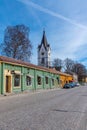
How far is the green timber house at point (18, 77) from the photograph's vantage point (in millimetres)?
28719

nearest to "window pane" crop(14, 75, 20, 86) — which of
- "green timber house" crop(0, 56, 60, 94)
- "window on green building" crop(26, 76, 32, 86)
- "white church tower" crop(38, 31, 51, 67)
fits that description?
"green timber house" crop(0, 56, 60, 94)

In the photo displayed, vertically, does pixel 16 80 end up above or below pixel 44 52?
below

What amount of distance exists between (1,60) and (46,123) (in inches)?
798

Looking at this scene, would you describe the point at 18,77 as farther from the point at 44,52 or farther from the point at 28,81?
the point at 44,52

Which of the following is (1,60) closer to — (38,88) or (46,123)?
(38,88)

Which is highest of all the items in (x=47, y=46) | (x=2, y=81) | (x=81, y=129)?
(x=47, y=46)

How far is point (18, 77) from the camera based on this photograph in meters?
33.1

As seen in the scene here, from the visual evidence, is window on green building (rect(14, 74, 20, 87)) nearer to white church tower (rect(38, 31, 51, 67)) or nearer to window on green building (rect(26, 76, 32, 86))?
window on green building (rect(26, 76, 32, 86))

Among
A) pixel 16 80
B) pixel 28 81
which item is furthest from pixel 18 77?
pixel 28 81

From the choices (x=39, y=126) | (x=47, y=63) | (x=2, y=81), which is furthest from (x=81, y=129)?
(x=47, y=63)

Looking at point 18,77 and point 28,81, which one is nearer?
point 18,77

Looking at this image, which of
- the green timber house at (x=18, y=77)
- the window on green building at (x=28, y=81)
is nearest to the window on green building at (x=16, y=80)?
the green timber house at (x=18, y=77)

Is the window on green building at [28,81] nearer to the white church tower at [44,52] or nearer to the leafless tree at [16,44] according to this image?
the leafless tree at [16,44]

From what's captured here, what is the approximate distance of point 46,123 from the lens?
8672 millimetres
